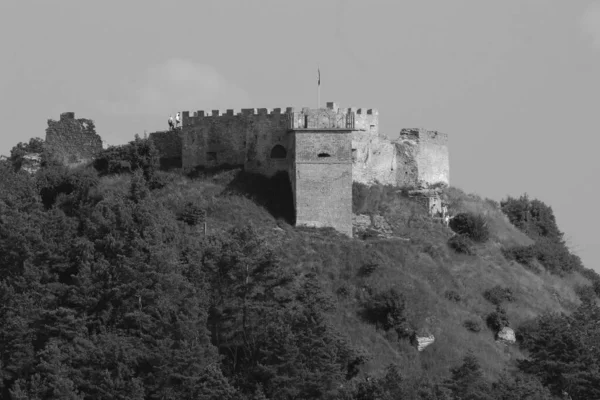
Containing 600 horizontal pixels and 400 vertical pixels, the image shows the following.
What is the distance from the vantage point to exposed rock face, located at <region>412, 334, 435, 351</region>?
6272 centimetres

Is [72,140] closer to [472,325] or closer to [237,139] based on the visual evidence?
[237,139]

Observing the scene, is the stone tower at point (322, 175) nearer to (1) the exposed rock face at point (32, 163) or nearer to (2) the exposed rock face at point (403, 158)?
(2) the exposed rock face at point (403, 158)

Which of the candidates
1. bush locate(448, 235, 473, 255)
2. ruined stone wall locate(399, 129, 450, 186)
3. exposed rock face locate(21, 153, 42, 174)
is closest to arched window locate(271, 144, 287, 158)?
ruined stone wall locate(399, 129, 450, 186)

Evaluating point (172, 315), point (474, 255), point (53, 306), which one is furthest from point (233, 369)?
point (474, 255)

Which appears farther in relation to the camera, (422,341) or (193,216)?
(193,216)

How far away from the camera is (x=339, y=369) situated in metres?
59.9

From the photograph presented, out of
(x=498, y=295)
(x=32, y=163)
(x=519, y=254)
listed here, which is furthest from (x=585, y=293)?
(x=32, y=163)

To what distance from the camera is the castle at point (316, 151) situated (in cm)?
6681

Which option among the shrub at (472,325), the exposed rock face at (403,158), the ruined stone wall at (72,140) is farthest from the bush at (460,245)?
the ruined stone wall at (72,140)

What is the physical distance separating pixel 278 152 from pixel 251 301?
8.74 m

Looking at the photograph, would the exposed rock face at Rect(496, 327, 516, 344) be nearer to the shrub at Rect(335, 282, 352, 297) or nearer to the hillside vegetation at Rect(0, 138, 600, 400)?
the hillside vegetation at Rect(0, 138, 600, 400)

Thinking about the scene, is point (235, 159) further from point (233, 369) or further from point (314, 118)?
point (233, 369)

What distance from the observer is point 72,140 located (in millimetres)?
74625

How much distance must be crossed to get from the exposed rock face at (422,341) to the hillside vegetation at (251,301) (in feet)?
0.42
